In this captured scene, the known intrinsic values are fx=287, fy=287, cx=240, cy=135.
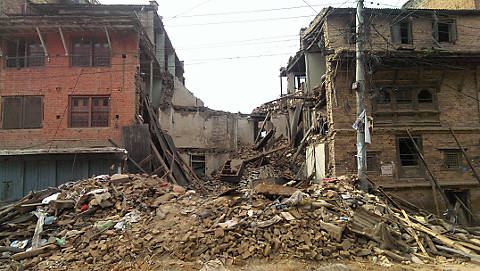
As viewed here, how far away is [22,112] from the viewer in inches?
564

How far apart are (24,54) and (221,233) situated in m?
14.7

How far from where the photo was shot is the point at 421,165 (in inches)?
566

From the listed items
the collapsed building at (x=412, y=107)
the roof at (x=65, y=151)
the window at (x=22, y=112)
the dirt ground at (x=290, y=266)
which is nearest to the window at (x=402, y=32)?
the collapsed building at (x=412, y=107)

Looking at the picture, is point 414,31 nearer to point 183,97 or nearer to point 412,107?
point 412,107

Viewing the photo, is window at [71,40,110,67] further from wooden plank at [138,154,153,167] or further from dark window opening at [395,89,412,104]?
dark window opening at [395,89,412,104]

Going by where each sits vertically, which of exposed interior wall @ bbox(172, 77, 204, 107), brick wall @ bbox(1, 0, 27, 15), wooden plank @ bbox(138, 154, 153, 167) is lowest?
wooden plank @ bbox(138, 154, 153, 167)

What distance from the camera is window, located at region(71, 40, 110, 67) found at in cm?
1476

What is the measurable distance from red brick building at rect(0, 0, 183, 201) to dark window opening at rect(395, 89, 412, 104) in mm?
13389

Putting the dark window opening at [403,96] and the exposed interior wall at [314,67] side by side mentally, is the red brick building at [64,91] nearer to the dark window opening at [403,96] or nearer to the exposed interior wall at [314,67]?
the exposed interior wall at [314,67]

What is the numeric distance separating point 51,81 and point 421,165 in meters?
19.1

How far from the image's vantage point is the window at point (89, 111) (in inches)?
566

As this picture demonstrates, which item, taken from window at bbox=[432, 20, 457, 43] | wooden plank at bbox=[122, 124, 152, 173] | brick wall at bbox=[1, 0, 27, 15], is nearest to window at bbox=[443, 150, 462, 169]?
window at bbox=[432, 20, 457, 43]

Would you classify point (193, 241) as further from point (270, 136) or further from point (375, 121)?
point (270, 136)

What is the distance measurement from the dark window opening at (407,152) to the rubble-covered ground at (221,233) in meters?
5.83
